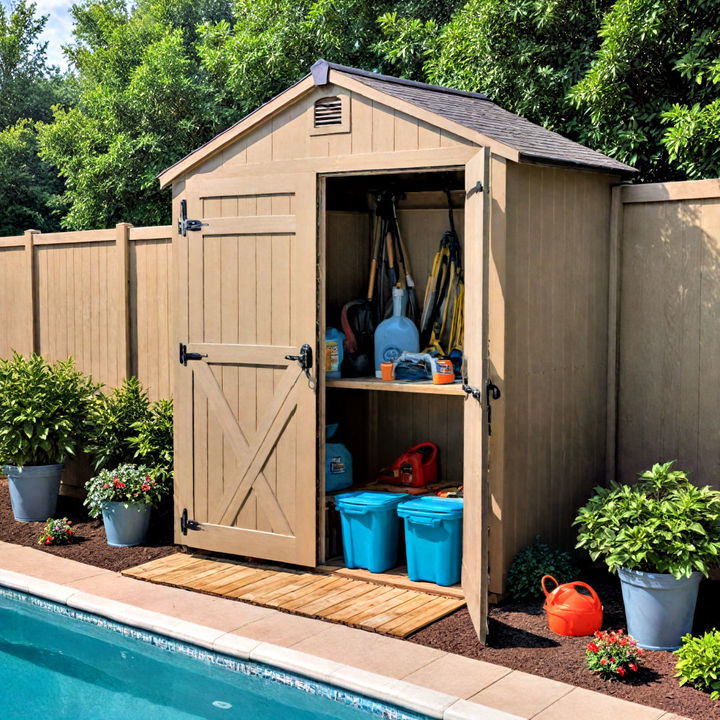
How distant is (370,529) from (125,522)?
1.64 meters

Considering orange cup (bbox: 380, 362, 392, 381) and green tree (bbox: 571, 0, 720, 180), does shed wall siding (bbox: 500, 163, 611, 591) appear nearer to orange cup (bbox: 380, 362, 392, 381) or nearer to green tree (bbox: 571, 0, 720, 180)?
orange cup (bbox: 380, 362, 392, 381)

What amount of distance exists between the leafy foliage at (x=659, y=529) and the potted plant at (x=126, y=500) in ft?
9.01

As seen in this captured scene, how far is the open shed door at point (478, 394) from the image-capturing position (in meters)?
4.23

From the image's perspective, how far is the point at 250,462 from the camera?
5.48 meters

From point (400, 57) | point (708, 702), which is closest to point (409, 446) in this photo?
point (708, 702)

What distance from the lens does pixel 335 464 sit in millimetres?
5988

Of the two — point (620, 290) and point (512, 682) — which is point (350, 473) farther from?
point (512, 682)

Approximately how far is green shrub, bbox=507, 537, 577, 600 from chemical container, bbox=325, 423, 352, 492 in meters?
1.50

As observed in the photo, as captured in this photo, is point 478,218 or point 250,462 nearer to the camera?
point 478,218

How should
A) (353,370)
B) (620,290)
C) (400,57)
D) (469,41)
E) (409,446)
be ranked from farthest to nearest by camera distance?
(400,57)
(469,41)
(409,446)
(353,370)
(620,290)

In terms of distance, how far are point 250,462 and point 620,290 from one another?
227 centimetres

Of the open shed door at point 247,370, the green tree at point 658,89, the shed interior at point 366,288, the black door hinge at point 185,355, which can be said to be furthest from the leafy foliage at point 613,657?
the green tree at point 658,89

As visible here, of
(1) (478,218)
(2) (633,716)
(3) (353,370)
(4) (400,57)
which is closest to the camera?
(2) (633,716)

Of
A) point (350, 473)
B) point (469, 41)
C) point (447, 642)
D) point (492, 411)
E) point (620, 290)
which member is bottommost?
point (447, 642)
